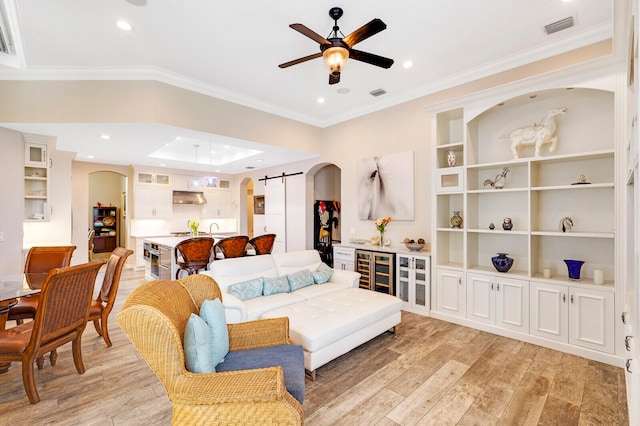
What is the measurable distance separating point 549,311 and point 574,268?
528mm

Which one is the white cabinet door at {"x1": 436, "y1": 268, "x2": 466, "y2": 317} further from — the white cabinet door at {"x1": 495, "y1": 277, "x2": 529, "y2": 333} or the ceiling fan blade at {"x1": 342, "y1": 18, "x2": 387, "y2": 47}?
the ceiling fan blade at {"x1": 342, "y1": 18, "x2": 387, "y2": 47}

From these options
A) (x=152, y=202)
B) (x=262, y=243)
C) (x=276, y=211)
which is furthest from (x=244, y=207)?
(x=262, y=243)

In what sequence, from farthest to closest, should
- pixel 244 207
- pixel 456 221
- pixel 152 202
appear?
pixel 244 207 → pixel 152 202 → pixel 456 221

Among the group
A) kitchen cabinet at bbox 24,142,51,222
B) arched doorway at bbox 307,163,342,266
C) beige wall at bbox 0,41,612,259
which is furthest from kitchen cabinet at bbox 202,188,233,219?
kitchen cabinet at bbox 24,142,51,222

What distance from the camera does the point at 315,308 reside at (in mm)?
3162

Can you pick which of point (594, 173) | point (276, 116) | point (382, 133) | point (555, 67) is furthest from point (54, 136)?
point (594, 173)

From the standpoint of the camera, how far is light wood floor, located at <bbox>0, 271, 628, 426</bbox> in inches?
84.6

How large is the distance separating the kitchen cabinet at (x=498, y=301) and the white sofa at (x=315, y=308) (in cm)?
109

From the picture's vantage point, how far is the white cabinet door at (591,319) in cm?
288

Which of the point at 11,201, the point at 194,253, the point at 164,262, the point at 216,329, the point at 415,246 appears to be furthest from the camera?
the point at 164,262

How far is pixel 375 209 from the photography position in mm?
5223

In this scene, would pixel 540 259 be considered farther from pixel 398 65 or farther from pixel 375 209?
pixel 398 65

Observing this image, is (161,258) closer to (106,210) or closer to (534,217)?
(534,217)

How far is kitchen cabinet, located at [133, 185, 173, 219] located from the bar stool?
11.4 ft
